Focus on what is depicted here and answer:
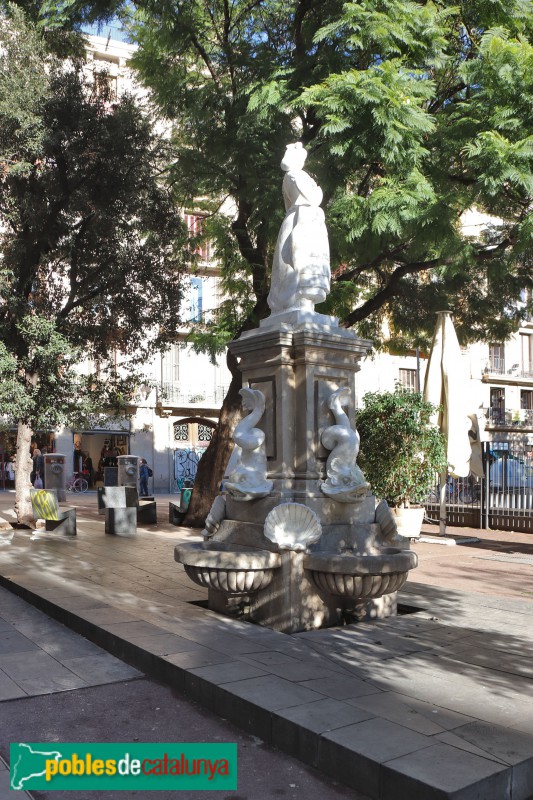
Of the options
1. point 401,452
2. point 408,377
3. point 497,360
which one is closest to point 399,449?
point 401,452

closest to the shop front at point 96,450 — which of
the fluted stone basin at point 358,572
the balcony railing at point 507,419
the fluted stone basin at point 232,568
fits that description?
the balcony railing at point 507,419

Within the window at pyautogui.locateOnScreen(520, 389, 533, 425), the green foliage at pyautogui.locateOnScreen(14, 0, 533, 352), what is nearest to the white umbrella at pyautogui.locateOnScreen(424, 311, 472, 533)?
A: the green foliage at pyautogui.locateOnScreen(14, 0, 533, 352)

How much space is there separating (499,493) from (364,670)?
10.2 m

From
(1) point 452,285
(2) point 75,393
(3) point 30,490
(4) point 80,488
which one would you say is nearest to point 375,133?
(1) point 452,285

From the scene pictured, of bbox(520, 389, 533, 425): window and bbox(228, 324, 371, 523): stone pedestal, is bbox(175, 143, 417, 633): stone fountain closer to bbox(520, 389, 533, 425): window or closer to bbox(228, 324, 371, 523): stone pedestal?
bbox(228, 324, 371, 523): stone pedestal

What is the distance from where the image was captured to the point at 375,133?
8.98 m

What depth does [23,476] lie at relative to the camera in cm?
1305

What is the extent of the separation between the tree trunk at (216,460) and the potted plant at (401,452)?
2641mm

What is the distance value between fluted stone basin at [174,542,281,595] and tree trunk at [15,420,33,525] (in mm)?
7947

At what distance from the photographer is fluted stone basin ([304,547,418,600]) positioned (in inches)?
209

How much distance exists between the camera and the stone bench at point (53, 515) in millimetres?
11945

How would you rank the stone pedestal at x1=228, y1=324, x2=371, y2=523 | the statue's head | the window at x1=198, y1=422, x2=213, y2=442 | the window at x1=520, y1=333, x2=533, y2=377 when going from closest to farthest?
the stone pedestal at x1=228, y1=324, x2=371, y2=523, the statue's head, the window at x1=198, y1=422, x2=213, y2=442, the window at x1=520, y1=333, x2=533, y2=377

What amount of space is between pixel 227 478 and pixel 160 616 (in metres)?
1.28

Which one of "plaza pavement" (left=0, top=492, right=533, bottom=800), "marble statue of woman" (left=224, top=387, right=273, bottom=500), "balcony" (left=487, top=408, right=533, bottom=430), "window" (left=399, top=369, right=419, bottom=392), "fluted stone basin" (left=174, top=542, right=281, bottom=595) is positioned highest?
"window" (left=399, top=369, right=419, bottom=392)
